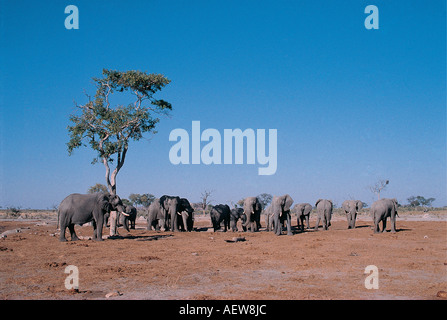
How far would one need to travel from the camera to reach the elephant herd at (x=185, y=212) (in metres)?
19.0

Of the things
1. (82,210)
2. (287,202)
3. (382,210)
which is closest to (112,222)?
(82,210)

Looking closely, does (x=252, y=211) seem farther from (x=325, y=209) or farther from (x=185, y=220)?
(x=325, y=209)

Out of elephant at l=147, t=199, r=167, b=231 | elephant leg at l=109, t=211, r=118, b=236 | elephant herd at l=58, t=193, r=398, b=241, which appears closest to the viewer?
elephant herd at l=58, t=193, r=398, b=241

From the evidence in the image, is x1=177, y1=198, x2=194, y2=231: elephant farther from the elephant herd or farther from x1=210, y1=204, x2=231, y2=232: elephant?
x1=210, y1=204, x2=231, y2=232: elephant

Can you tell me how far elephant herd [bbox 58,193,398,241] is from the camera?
19016mm

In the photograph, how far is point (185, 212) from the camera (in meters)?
29.0

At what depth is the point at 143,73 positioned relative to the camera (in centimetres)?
2689

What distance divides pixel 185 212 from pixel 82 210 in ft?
36.2

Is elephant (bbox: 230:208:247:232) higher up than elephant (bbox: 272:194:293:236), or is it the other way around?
elephant (bbox: 272:194:293:236)

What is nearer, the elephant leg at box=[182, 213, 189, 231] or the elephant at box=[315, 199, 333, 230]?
the elephant leg at box=[182, 213, 189, 231]

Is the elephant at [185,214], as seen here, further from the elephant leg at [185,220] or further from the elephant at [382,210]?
the elephant at [382,210]

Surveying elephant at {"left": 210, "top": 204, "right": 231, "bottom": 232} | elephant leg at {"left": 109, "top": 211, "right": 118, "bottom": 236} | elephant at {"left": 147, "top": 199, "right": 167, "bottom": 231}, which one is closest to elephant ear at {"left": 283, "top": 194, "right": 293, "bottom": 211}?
elephant at {"left": 210, "top": 204, "right": 231, "bottom": 232}
